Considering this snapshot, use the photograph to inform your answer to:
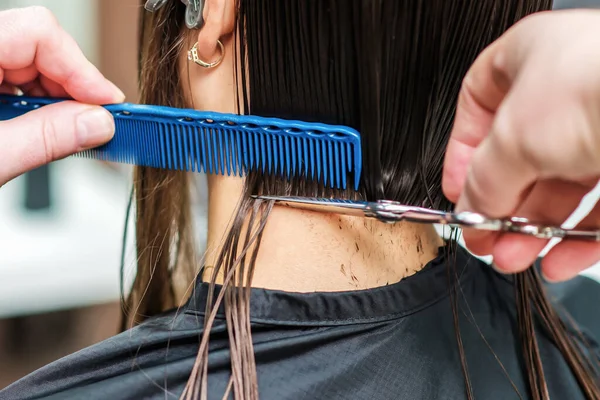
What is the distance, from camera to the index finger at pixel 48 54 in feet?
2.29

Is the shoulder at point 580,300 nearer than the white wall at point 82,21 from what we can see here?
Yes

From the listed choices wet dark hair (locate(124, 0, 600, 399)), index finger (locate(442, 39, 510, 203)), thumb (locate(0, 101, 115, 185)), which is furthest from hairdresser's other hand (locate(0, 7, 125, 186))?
index finger (locate(442, 39, 510, 203))

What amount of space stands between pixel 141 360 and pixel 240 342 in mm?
127

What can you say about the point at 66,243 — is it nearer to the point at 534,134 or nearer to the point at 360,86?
the point at 360,86

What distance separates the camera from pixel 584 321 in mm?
987

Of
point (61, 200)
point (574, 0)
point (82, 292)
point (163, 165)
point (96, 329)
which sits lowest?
point (96, 329)

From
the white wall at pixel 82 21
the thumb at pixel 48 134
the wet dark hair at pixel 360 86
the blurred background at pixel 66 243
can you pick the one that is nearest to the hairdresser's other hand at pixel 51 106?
the thumb at pixel 48 134

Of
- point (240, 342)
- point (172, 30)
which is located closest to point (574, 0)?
point (172, 30)

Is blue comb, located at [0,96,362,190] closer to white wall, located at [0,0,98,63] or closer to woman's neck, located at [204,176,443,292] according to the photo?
woman's neck, located at [204,176,443,292]

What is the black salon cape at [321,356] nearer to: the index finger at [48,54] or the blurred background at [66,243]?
the index finger at [48,54]

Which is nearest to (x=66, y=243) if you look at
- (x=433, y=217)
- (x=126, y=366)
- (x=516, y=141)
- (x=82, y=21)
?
(x=82, y=21)

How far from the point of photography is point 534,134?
1.33ft

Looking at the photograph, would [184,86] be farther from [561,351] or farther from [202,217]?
[561,351]

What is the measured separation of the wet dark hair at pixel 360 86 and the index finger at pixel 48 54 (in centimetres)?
10
